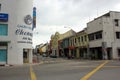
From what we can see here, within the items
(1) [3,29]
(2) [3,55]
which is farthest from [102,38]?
(2) [3,55]

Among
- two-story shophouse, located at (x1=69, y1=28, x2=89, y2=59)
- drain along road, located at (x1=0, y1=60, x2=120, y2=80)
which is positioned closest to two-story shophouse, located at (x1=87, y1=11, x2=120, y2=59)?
two-story shophouse, located at (x1=69, y1=28, x2=89, y2=59)

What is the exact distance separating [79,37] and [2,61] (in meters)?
37.4

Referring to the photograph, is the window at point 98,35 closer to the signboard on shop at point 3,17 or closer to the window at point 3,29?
the window at point 3,29

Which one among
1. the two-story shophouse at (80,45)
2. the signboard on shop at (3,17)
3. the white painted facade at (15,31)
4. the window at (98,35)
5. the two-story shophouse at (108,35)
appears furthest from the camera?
the two-story shophouse at (80,45)

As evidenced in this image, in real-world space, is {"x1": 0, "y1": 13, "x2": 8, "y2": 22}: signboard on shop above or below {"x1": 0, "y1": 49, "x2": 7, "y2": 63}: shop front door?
above

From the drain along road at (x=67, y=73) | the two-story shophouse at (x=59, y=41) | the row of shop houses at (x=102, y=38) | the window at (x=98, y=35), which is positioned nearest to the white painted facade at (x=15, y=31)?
the drain along road at (x=67, y=73)

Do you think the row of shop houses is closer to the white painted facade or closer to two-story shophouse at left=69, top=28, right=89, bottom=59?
two-story shophouse at left=69, top=28, right=89, bottom=59

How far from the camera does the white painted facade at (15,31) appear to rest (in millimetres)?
46969

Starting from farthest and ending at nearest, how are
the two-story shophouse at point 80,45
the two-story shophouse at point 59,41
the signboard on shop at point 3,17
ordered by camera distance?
1. the two-story shophouse at point 59,41
2. the two-story shophouse at point 80,45
3. the signboard on shop at point 3,17

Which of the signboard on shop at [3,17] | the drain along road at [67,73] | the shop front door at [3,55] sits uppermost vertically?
Result: the signboard on shop at [3,17]

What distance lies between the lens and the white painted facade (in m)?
47.0

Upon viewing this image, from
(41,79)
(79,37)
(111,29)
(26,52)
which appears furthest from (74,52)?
(41,79)

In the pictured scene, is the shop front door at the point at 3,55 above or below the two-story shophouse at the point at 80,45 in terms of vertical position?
below

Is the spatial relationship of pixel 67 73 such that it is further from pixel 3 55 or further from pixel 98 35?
pixel 98 35
